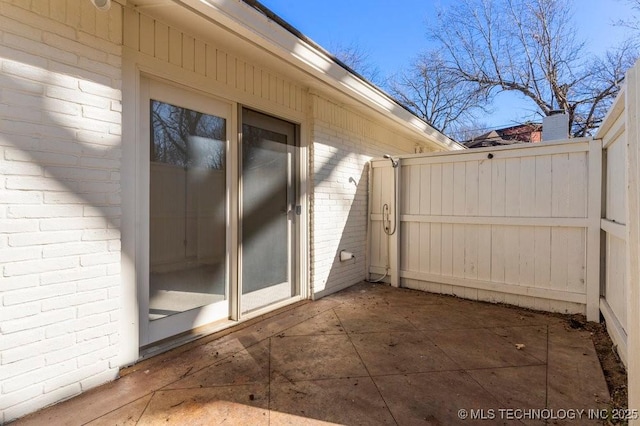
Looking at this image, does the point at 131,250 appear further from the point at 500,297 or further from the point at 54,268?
the point at 500,297

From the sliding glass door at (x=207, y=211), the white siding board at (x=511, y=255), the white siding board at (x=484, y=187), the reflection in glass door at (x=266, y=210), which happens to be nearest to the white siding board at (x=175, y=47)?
the sliding glass door at (x=207, y=211)

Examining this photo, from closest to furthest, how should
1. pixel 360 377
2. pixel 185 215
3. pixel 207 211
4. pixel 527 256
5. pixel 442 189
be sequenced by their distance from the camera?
pixel 360 377
pixel 185 215
pixel 207 211
pixel 527 256
pixel 442 189

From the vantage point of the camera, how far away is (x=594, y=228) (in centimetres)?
321

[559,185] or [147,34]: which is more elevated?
[147,34]

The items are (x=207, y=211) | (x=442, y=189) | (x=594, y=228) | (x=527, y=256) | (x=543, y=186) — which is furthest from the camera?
(x=442, y=189)

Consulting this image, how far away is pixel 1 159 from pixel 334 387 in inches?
86.8

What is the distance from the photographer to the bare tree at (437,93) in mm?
12391

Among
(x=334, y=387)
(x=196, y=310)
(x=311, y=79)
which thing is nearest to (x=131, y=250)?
(x=196, y=310)

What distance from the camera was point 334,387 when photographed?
2.02 meters

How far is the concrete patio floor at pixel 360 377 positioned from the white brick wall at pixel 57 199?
25 centimetres

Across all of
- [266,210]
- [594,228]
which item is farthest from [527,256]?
[266,210]

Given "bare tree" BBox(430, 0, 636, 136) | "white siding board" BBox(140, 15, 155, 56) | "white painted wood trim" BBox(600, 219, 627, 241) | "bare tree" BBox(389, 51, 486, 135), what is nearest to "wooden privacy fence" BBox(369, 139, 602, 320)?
"white painted wood trim" BBox(600, 219, 627, 241)

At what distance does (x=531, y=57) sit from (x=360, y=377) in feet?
42.9

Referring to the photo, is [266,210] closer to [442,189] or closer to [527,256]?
[442,189]
